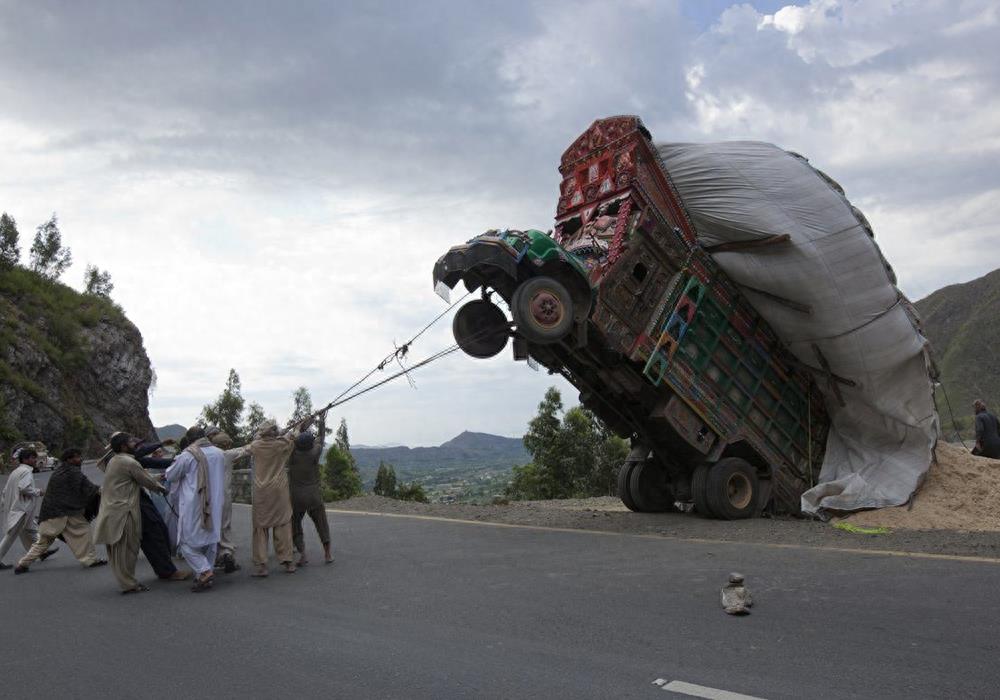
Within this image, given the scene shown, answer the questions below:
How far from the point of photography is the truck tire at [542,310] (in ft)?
29.7

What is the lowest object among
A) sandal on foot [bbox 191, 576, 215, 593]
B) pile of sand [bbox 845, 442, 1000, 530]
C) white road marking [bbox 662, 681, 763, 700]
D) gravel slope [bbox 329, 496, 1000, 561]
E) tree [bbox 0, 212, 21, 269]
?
white road marking [bbox 662, 681, 763, 700]

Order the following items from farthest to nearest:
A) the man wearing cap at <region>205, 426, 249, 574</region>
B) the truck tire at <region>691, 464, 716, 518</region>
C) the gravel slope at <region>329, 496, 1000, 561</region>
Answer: the truck tire at <region>691, 464, 716, 518</region> < the man wearing cap at <region>205, 426, 249, 574</region> < the gravel slope at <region>329, 496, 1000, 561</region>

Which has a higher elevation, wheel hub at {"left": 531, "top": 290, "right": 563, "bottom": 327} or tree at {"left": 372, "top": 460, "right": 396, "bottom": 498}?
wheel hub at {"left": 531, "top": 290, "right": 563, "bottom": 327}

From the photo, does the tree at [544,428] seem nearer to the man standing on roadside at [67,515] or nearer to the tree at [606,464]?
the tree at [606,464]

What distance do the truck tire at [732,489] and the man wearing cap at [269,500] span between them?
553 cm

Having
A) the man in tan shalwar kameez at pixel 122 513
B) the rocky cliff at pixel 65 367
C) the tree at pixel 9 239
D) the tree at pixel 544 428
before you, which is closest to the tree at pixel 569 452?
the tree at pixel 544 428

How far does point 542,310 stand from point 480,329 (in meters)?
1.39

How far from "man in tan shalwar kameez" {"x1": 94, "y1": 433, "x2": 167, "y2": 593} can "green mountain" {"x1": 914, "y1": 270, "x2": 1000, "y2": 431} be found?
41.7 metres

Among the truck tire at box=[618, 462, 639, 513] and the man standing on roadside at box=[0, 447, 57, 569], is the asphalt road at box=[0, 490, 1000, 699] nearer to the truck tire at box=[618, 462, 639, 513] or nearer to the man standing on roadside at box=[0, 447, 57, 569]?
the man standing on roadside at box=[0, 447, 57, 569]

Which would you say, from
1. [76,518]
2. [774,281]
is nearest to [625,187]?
[774,281]

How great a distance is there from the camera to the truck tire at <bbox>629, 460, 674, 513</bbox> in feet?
38.8

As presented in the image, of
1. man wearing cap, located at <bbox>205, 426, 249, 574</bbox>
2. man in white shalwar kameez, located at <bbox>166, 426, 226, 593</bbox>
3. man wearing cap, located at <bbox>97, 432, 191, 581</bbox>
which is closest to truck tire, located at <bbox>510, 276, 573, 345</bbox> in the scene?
man wearing cap, located at <bbox>205, 426, 249, 574</bbox>

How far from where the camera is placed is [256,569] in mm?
7551

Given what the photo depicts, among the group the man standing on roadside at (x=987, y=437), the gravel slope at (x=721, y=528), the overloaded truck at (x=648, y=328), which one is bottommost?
the gravel slope at (x=721, y=528)
